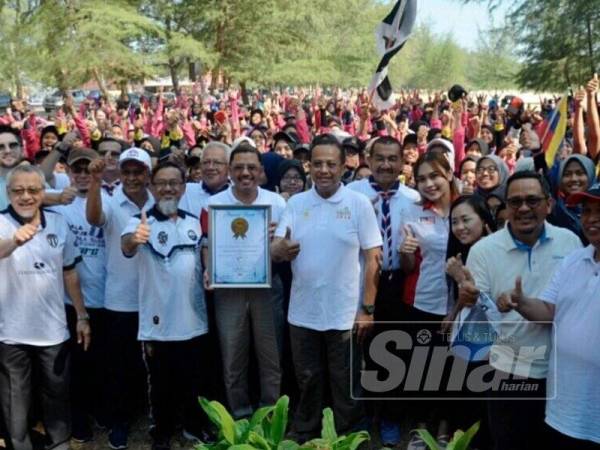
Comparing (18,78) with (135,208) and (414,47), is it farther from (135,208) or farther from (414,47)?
(414,47)

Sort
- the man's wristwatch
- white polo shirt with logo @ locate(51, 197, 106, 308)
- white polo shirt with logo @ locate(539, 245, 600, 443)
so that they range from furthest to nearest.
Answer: white polo shirt with logo @ locate(51, 197, 106, 308) → the man's wristwatch → white polo shirt with logo @ locate(539, 245, 600, 443)

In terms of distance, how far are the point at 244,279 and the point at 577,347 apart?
210 cm

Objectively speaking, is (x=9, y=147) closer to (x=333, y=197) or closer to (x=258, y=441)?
(x=333, y=197)

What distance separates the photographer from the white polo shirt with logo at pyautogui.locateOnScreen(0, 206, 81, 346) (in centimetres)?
404

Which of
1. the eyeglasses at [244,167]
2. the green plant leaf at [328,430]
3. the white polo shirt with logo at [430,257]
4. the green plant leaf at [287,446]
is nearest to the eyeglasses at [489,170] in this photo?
the white polo shirt with logo at [430,257]

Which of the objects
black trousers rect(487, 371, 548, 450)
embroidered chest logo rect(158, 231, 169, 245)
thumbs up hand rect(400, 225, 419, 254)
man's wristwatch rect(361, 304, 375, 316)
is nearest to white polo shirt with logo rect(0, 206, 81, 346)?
embroidered chest logo rect(158, 231, 169, 245)

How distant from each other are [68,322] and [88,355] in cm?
35

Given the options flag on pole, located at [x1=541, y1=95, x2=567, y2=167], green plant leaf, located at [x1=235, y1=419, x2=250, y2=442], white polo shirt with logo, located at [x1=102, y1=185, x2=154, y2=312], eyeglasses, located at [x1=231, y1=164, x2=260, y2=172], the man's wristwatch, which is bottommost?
green plant leaf, located at [x1=235, y1=419, x2=250, y2=442]

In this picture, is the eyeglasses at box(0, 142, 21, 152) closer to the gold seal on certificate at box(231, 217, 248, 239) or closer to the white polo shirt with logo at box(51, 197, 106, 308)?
the white polo shirt with logo at box(51, 197, 106, 308)

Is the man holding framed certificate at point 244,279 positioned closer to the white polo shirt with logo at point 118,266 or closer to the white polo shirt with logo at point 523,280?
the white polo shirt with logo at point 118,266

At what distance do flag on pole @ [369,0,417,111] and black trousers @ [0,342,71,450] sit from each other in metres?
4.86

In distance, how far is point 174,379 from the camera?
4570 mm

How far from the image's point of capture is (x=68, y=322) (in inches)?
182

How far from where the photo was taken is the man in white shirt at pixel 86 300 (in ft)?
15.3
